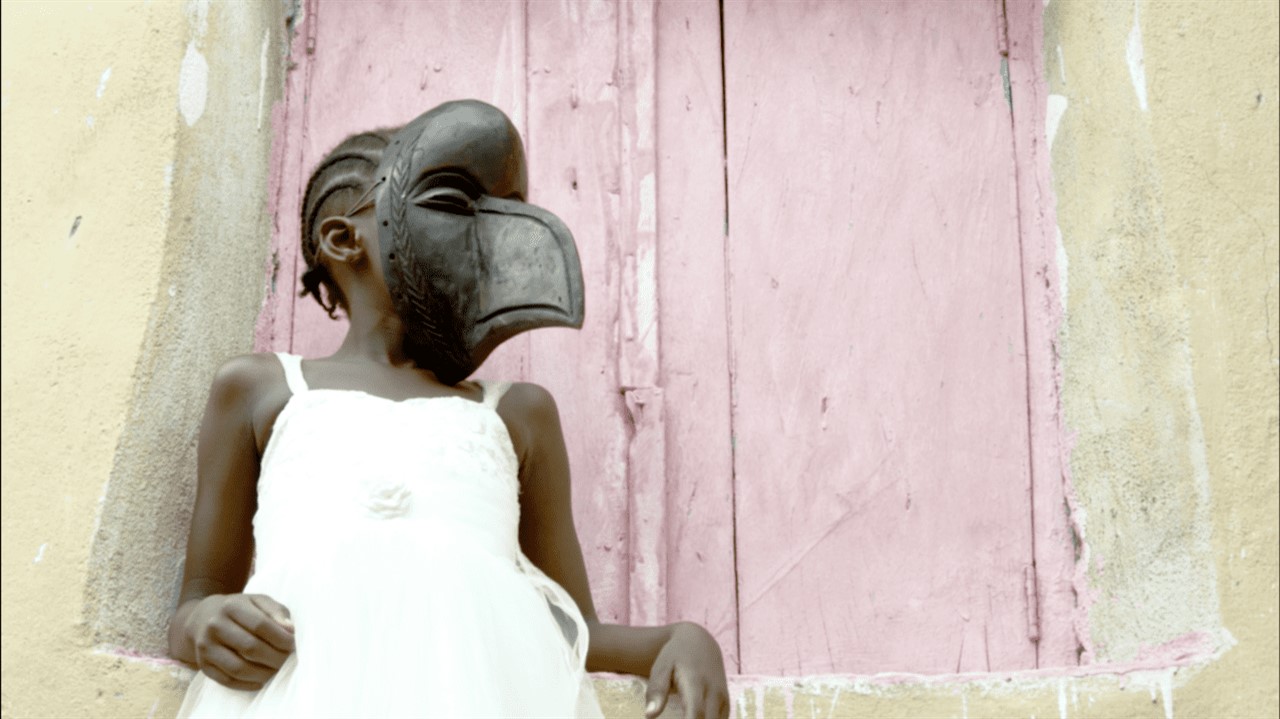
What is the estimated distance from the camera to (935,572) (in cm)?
237

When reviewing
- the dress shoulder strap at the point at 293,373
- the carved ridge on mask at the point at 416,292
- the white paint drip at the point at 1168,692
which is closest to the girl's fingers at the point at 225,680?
the dress shoulder strap at the point at 293,373

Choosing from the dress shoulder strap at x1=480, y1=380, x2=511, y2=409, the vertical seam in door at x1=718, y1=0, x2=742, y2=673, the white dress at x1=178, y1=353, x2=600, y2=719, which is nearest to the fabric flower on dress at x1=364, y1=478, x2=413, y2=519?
the white dress at x1=178, y1=353, x2=600, y2=719

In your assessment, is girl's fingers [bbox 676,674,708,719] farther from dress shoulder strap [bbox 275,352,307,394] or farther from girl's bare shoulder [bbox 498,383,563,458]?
dress shoulder strap [bbox 275,352,307,394]

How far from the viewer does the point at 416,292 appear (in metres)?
2.06

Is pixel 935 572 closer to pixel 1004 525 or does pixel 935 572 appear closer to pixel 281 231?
pixel 1004 525

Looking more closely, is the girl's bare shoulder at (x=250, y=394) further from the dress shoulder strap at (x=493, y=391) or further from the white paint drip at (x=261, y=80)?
the white paint drip at (x=261, y=80)

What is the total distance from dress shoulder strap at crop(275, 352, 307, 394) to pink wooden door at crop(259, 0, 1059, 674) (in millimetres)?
300

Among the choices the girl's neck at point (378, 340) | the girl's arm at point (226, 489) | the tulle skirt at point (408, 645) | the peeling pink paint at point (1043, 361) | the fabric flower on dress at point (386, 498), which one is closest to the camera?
the tulle skirt at point (408, 645)

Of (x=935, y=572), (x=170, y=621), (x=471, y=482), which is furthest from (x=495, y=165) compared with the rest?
(x=935, y=572)

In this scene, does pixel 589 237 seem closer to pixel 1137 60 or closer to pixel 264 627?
pixel 1137 60

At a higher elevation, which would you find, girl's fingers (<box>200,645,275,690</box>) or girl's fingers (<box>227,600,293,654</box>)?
girl's fingers (<box>227,600,293,654</box>)

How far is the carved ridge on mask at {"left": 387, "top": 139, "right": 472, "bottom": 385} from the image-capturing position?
2061mm

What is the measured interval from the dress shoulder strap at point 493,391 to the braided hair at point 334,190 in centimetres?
21

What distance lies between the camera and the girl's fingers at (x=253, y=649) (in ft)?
5.84
